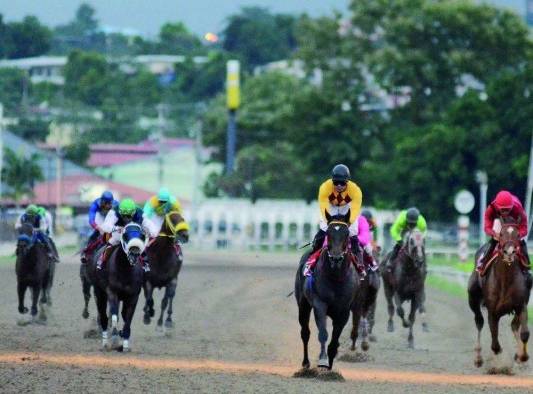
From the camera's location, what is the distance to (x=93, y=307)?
104 feet

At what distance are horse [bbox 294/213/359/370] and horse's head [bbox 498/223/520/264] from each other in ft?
6.57

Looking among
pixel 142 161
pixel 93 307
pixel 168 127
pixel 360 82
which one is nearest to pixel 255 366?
pixel 93 307

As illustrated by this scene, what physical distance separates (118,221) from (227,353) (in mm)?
2174

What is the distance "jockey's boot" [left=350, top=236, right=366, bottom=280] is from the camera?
19.9 metres

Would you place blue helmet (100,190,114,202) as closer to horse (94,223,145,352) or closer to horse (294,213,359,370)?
horse (94,223,145,352)

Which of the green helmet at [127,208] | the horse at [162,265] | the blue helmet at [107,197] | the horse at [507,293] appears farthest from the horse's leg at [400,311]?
the green helmet at [127,208]

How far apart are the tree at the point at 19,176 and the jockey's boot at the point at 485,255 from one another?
78.0 metres

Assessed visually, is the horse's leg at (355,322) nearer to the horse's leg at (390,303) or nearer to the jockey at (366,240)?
the jockey at (366,240)

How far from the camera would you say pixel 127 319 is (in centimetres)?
2298

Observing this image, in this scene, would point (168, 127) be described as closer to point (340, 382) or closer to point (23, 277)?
point (23, 277)

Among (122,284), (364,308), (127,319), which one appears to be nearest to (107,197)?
(122,284)

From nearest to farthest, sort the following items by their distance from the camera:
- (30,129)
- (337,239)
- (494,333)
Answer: (337,239) < (494,333) < (30,129)

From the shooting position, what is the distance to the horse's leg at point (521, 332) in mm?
21531

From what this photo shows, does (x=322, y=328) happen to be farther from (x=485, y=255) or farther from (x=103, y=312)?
(x=103, y=312)
